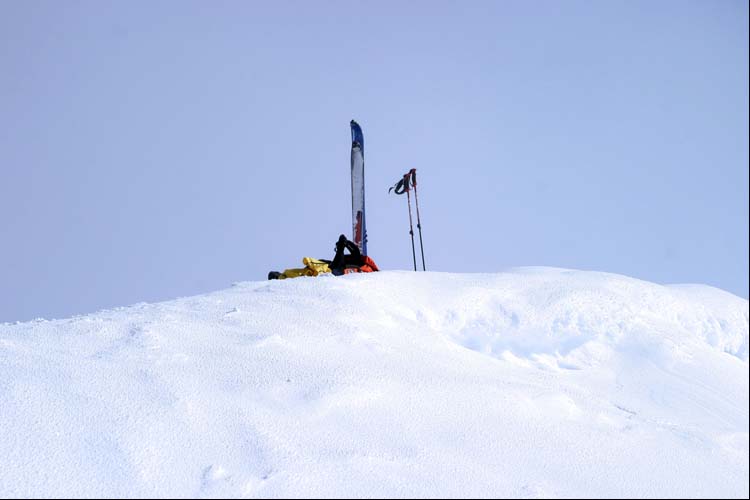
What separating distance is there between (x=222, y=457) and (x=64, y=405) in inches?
31.7

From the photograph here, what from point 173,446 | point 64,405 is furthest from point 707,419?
point 64,405

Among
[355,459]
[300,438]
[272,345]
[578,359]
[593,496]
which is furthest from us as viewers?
[578,359]

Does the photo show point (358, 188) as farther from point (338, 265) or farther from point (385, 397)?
point (385, 397)

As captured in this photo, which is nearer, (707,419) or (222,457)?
(222,457)

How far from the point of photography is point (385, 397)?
2492 millimetres

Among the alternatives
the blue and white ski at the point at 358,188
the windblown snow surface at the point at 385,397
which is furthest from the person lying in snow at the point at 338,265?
the blue and white ski at the point at 358,188

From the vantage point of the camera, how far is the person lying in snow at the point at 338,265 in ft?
20.8

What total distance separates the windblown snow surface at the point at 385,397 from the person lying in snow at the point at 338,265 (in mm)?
2248

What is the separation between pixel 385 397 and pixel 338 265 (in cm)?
402

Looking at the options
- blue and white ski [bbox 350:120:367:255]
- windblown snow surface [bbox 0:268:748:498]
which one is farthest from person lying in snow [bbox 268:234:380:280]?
blue and white ski [bbox 350:120:367:255]

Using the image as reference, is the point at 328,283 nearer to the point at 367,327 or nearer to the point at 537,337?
the point at 367,327

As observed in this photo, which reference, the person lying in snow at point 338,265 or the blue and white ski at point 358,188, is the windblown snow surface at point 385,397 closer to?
the person lying in snow at point 338,265

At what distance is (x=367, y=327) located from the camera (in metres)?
3.39

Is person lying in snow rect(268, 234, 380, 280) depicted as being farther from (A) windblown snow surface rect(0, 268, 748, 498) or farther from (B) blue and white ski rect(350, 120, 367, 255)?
(B) blue and white ski rect(350, 120, 367, 255)
